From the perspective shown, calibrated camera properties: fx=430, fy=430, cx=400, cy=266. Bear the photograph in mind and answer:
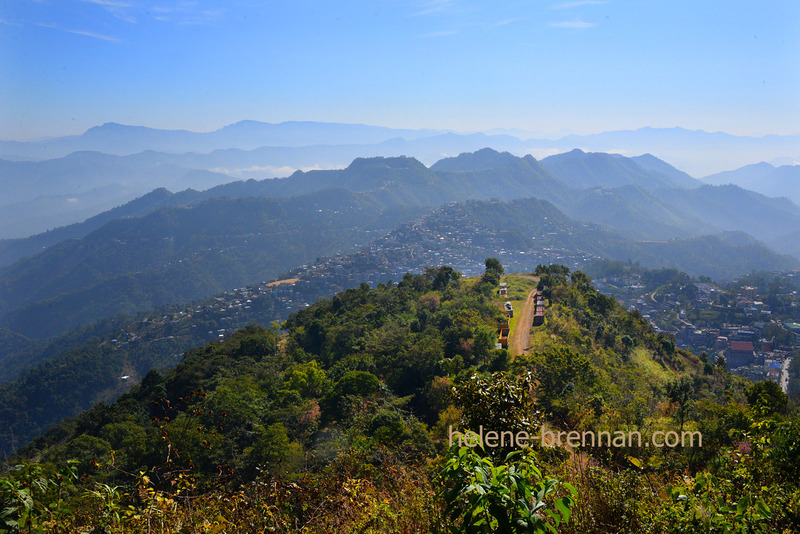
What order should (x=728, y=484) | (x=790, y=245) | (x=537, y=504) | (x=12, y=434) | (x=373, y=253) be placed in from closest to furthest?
(x=537, y=504) → (x=728, y=484) → (x=12, y=434) → (x=373, y=253) → (x=790, y=245)

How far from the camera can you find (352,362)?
20297mm

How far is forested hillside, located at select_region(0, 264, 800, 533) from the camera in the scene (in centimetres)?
332

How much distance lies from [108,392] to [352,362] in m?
47.3

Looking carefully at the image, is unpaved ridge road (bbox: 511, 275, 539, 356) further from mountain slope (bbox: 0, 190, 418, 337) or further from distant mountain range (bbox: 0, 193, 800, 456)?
mountain slope (bbox: 0, 190, 418, 337)

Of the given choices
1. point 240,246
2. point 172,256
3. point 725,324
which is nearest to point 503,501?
point 725,324

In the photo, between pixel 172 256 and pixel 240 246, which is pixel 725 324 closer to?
pixel 240 246

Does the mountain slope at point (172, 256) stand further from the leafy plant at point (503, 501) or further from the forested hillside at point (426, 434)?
the leafy plant at point (503, 501)

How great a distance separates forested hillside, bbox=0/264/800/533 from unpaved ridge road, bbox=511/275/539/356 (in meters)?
0.72

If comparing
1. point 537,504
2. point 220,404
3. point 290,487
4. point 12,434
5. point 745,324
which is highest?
point 537,504

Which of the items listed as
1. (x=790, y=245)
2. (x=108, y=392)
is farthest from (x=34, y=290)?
(x=790, y=245)

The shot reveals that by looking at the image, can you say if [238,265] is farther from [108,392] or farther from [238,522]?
[238,522]

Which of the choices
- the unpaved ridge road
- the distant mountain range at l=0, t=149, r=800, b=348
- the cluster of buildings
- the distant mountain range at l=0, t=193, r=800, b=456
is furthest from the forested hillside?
the distant mountain range at l=0, t=149, r=800, b=348

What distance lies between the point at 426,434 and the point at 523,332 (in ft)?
42.5

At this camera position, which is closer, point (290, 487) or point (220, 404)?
point (290, 487)
